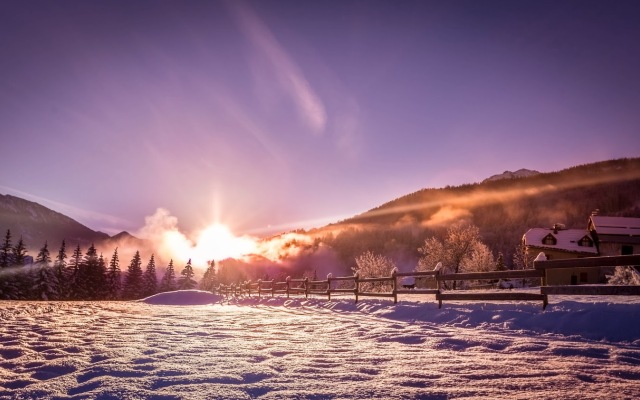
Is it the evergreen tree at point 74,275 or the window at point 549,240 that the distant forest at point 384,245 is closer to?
the evergreen tree at point 74,275

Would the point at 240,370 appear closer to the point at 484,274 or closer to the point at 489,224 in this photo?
the point at 484,274

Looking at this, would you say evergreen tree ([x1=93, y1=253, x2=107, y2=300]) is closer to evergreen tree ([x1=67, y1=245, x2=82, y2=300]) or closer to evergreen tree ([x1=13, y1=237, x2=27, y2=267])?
evergreen tree ([x1=67, y1=245, x2=82, y2=300])

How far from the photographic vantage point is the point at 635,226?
149 ft

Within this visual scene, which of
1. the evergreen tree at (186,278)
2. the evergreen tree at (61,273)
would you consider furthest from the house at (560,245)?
the evergreen tree at (61,273)

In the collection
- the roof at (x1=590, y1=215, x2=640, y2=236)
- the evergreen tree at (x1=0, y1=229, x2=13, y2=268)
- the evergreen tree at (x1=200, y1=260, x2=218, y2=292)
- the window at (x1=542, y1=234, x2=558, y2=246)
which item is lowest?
the evergreen tree at (x1=200, y1=260, x2=218, y2=292)

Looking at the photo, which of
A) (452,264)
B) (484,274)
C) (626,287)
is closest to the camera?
(626,287)

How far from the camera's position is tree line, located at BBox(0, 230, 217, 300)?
4775 cm

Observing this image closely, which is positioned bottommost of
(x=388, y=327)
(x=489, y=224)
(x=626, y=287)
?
(x=388, y=327)

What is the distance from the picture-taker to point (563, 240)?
48188mm

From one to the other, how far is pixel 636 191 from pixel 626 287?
17279 cm

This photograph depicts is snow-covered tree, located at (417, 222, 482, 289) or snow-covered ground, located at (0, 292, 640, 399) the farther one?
snow-covered tree, located at (417, 222, 482, 289)

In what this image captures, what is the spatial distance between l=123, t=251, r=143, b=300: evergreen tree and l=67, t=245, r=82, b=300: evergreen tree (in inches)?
320

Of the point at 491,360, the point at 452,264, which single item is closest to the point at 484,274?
the point at 491,360

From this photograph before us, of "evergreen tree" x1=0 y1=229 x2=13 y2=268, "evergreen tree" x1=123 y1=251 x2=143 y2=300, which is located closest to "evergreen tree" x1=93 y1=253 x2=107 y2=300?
"evergreen tree" x1=123 y1=251 x2=143 y2=300
